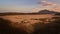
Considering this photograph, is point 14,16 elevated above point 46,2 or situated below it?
below

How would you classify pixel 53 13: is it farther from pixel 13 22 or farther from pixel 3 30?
pixel 3 30

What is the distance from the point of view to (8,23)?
2188 millimetres

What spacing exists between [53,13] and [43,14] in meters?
0.13

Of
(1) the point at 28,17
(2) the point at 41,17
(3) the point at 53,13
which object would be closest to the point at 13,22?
(1) the point at 28,17

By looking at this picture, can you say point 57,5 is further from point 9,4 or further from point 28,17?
point 9,4

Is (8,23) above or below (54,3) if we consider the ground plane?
below

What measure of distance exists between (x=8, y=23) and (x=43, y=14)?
0.45 m

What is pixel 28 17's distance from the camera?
7.19ft

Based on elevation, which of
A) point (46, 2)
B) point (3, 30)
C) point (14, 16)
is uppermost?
point (46, 2)

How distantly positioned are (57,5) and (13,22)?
0.59 metres

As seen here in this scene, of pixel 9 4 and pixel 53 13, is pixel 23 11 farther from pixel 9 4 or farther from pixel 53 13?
pixel 53 13

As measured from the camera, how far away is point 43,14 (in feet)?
7.17

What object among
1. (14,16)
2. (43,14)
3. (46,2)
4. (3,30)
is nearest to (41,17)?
(43,14)

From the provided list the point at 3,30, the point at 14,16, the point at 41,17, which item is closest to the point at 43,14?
the point at 41,17
